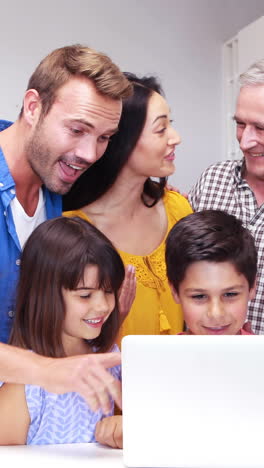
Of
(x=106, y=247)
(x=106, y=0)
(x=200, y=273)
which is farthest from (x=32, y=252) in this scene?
(x=106, y=0)

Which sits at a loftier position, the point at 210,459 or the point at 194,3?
the point at 194,3

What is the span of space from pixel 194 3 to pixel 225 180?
277 cm

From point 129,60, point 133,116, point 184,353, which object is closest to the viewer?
point 184,353

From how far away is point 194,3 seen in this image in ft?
15.3

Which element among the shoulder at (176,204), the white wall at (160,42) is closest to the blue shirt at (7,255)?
the shoulder at (176,204)

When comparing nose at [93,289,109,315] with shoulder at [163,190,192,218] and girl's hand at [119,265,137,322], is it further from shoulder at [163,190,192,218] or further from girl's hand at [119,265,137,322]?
shoulder at [163,190,192,218]

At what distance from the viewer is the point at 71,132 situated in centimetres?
180

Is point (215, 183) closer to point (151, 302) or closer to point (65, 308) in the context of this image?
point (151, 302)

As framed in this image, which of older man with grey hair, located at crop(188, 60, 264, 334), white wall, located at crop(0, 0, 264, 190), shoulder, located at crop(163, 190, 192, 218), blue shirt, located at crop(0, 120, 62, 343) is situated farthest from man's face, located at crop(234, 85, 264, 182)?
white wall, located at crop(0, 0, 264, 190)

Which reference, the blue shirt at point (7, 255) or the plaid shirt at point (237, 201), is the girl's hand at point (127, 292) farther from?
the plaid shirt at point (237, 201)

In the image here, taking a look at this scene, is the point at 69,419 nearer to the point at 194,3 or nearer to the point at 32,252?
the point at 32,252

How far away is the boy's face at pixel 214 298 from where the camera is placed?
5.35 feet

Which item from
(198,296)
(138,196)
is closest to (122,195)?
(138,196)

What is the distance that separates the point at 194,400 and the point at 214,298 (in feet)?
2.04
